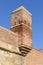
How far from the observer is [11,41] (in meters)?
8.70

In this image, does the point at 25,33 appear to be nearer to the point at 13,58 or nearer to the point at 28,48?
the point at 28,48

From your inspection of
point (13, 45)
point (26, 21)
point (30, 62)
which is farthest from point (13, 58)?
point (30, 62)

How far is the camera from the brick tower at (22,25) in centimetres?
905

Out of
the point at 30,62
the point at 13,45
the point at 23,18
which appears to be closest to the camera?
the point at 13,45

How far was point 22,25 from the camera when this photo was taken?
9266 mm

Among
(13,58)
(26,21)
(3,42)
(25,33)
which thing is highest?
(26,21)

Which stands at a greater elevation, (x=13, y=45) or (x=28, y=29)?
(x=28, y=29)

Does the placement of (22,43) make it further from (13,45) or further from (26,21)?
(26,21)

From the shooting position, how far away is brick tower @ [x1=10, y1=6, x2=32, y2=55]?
29.7 feet

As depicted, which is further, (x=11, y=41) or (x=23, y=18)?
(x=23, y=18)

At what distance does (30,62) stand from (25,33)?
3.30m

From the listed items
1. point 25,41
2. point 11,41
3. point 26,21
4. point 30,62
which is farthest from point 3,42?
point 30,62

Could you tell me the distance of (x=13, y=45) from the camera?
877 cm

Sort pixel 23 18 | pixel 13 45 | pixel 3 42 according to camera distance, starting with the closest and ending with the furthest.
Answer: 1. pixel 3 42
2. pixel 13 45
3. pixel 23 18
